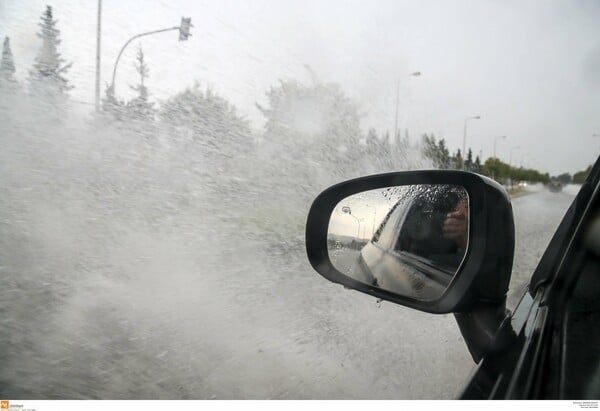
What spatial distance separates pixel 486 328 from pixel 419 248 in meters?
0.44

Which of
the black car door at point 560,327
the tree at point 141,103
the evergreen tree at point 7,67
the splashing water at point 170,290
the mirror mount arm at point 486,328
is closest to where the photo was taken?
the black car door at point 560,327

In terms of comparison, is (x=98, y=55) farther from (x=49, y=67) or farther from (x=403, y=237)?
(x=403, y=237)

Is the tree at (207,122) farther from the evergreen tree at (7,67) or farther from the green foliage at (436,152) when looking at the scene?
the green foliage at (436,152)

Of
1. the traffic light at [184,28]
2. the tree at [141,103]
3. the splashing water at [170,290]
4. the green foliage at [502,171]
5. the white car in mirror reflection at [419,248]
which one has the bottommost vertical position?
the splashing water at [170,290]

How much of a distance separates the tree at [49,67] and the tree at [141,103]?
814 mm

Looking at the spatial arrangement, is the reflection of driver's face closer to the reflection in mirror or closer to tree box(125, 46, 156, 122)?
the reflection in mirror

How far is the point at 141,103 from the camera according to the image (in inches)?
232

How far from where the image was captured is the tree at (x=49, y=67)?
4891mm

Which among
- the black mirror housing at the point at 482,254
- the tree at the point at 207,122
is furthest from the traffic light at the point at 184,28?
the black mirror housing at the point at 482,254

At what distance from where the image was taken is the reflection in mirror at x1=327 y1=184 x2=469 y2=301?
1494 millimetres
